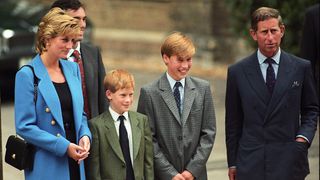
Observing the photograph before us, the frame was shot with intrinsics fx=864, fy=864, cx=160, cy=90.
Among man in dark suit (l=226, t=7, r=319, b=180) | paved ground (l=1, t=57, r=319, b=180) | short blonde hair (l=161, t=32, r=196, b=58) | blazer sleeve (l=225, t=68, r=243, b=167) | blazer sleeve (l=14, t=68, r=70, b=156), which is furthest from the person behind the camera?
paved ground (l=1, t=57, r=319, b=180)

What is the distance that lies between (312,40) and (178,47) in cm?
266

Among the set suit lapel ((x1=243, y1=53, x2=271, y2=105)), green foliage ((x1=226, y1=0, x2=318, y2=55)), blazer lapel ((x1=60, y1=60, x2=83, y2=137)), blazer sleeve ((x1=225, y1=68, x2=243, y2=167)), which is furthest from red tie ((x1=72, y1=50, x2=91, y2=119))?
green foliage ((x1=226, y1=0, x2=318, y2=55))

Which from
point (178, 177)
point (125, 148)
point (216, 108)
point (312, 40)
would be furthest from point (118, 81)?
point (216, 108)

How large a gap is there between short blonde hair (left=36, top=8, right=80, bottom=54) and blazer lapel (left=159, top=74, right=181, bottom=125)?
754 millimetres

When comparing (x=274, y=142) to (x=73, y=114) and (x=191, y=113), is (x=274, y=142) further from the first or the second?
(x=73, y=114)

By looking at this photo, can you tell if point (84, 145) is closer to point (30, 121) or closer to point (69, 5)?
point (30, 121)

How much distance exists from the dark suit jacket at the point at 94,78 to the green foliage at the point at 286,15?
4935 millimetres

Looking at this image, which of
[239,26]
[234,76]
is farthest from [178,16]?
[234,76]

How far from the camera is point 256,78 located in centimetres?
569

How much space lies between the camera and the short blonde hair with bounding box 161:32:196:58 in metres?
5.53

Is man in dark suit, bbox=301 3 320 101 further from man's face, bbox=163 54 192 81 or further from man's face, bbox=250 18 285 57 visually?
man's face, bbox=163 54 192 81

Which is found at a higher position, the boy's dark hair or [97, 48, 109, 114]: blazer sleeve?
the boy's dark hair

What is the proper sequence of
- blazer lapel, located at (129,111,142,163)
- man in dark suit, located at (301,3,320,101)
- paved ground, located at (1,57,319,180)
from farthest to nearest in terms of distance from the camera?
1. paved ground, located at (1,57,319,180)
2. man in dark suit, located at (301,3,320,101)
3. blazer lapel, located at (129,111,142,163)

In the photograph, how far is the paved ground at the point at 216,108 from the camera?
8.62 m
